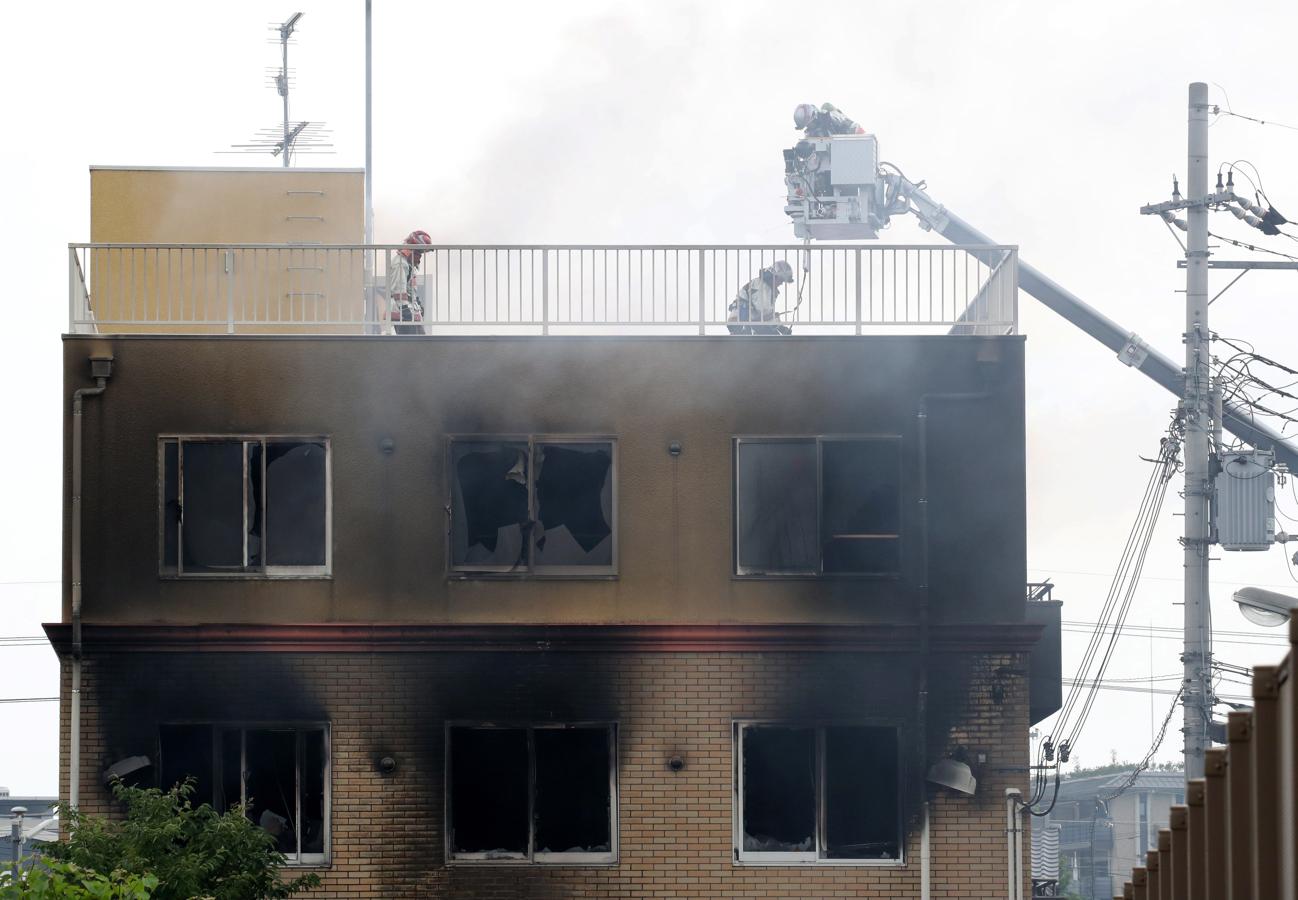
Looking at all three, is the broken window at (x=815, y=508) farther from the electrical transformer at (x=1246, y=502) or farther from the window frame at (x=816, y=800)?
the electrical transformer at (x=1246, y=502)

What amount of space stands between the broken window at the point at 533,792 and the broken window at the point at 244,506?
2.52 metres

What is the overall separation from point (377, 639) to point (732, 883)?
431cm

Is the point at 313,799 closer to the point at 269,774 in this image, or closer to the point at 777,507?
the point at 269,774

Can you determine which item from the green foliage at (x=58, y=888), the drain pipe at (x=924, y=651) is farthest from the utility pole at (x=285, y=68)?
the green foliage at (x=58, y=888)

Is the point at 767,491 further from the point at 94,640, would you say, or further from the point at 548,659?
the point at 94,640

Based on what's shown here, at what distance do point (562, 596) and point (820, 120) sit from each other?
752 inches

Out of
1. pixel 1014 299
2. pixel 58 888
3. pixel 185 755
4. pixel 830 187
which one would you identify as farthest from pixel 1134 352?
pixel 58 888

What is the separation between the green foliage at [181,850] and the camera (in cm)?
1627

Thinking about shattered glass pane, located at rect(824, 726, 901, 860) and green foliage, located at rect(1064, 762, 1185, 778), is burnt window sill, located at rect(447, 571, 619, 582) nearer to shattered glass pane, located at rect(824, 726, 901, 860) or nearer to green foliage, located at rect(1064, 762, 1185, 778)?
shattered glass pane, located at rect(824, 726, 901, 860)

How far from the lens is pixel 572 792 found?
2020cm

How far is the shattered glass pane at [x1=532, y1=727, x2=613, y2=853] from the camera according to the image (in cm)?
2019

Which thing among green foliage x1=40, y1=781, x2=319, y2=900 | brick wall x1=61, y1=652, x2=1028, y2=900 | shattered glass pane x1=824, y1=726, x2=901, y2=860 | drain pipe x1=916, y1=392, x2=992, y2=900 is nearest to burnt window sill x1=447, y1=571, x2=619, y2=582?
brick wall x1=61, y1=652, x2=1028, y2=900

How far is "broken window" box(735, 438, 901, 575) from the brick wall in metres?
0.98

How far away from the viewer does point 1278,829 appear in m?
7.89
